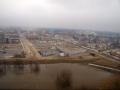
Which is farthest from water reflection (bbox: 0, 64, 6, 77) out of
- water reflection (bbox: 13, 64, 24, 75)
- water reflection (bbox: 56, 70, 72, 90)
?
water reflection (bbox: 56, 70, 72, 90)

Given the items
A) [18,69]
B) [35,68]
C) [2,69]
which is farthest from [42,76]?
[2,69]

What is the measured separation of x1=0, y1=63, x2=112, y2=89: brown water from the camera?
3.40 metres

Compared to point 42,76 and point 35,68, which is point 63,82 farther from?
point 35,68

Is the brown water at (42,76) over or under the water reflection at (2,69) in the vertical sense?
under

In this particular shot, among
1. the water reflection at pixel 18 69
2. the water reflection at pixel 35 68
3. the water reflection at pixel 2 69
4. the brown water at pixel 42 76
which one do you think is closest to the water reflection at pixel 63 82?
the brown water at pixel 42 76

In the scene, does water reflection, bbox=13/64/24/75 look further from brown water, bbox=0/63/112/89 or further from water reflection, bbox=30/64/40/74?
water reflection, bbox=30/64/40/74

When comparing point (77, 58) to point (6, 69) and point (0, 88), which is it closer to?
point (6, 69)

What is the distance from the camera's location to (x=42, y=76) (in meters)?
3.96

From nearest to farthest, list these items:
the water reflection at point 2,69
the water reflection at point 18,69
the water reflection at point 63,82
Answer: the water reflection at point 63,82, the water reflection at point 2,69, the water reflection at point 18,69

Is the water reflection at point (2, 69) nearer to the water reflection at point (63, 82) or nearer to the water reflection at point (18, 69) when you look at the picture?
the water reflection at point (18, 69)

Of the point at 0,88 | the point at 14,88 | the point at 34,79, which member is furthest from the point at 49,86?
the point at 0,88

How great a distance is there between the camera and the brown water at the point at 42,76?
3400 millimetres

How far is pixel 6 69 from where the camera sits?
14.2 ft

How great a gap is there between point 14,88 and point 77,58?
3.17 m
